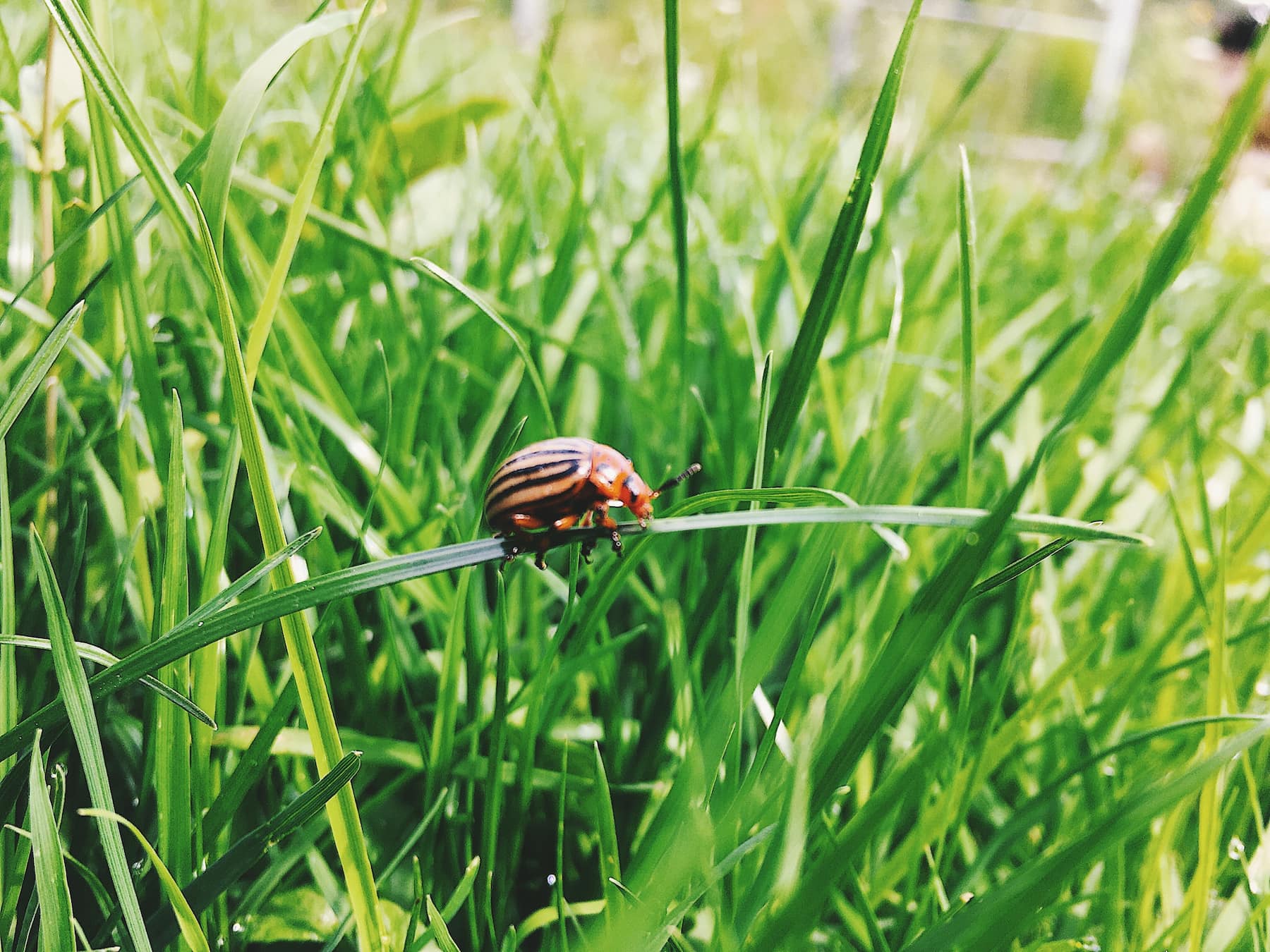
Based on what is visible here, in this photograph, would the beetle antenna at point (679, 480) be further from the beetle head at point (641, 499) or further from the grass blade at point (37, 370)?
the grass blade at point (37, 370)

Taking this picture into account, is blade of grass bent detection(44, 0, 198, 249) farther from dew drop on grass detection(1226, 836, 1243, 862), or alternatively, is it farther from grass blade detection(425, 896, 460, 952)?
dew drop on grass detection(1226, 836, 1243, 862)

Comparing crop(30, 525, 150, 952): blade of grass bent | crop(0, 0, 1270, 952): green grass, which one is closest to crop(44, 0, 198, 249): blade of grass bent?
crop(0, 0, 1270, 952): green grass

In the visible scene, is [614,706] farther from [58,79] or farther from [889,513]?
[58,79]

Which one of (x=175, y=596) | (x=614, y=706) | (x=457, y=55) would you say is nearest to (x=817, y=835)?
(x=614, y=706)

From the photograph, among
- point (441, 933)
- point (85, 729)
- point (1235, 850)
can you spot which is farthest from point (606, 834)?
point (1235, 850)

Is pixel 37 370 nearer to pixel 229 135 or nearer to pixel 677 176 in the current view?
pixel 229 135

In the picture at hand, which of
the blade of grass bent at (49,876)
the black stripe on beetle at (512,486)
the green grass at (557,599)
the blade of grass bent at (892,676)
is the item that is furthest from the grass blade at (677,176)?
the blade of grass bent at (49,876)
